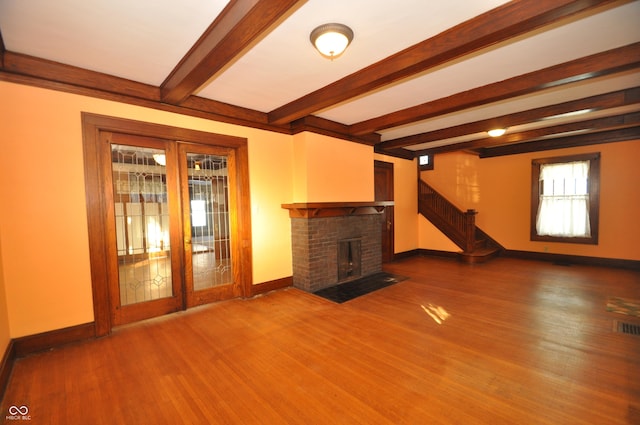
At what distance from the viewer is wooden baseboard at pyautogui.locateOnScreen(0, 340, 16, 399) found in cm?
211

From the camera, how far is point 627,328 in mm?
2953

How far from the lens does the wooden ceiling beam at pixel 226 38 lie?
1.80m

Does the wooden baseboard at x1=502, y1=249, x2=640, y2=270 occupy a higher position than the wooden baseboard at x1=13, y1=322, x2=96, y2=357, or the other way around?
the wooden baseboard at x1=13, y1=322, x2=96, y2=357

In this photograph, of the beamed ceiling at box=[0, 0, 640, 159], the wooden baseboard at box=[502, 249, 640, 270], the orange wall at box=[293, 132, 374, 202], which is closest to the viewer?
the beamed ceiling at box=[0, 0, 640, 159]

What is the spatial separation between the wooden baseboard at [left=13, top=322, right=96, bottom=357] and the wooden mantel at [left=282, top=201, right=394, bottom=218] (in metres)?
2.89

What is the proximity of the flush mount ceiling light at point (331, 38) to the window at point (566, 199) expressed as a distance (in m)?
6.46

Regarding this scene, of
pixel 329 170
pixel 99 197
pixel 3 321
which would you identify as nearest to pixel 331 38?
pixel 329 170

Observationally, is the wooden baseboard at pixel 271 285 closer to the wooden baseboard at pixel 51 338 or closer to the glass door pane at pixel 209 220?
the glass door pane at pixel 209 220

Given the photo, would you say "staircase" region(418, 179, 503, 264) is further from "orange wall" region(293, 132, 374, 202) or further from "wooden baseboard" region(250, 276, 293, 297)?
"wooden baseboard" region(250, 276, 293, 297)

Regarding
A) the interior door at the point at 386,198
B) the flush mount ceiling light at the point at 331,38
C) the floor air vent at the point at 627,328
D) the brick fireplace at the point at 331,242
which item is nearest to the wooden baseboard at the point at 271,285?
the brick fireplace at the point at 331,242

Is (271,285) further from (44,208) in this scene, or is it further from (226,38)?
(226,38)

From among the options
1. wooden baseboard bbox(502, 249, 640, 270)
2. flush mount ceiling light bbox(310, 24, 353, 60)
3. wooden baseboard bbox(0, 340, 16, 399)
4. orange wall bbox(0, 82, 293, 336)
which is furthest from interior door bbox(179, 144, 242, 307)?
wooden baseboard bbox(502, 249, 640, 270)

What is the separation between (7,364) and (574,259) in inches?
364

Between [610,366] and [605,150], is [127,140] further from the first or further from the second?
[605,150]
